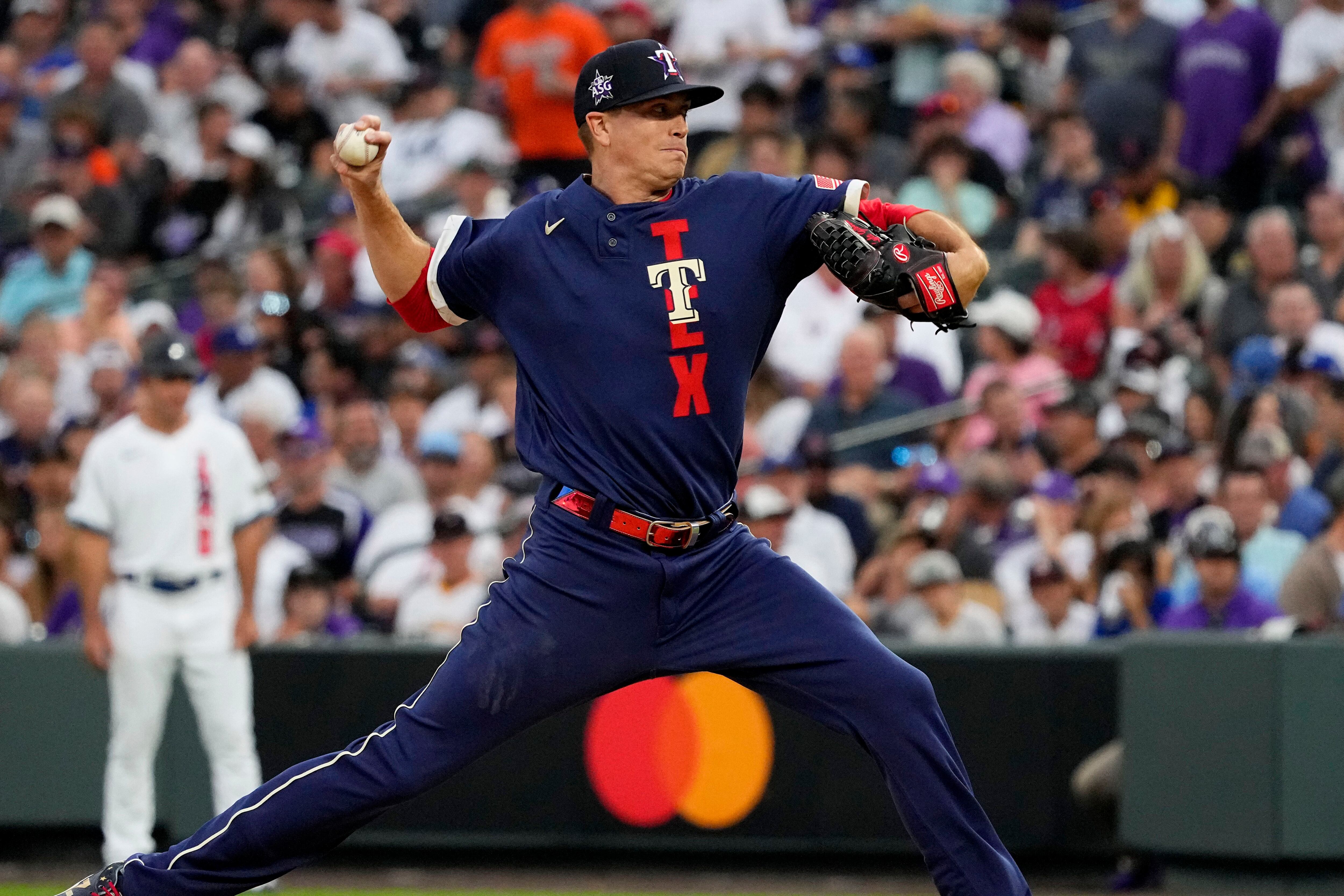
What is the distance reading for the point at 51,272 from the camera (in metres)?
14.4

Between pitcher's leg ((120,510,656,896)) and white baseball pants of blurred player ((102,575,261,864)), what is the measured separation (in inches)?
140

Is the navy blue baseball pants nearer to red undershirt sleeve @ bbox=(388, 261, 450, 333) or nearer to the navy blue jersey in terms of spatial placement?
the navy blue jersey

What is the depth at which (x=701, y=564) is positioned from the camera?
201 inches

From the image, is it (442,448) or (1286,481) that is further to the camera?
(442,448)

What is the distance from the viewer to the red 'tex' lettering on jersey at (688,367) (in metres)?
5.07

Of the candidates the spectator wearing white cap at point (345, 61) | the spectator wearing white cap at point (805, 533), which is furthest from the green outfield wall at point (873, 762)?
the spectator wearing white cap at point (345, 61)

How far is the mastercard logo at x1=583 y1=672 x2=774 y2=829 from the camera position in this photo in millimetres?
9328

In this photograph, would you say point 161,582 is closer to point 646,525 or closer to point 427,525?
point 427,525

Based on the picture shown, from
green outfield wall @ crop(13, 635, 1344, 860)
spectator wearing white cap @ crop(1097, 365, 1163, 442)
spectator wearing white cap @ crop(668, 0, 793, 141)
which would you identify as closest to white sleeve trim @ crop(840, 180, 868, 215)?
green outfield wall @ crop(13, 635, 1344, 860)

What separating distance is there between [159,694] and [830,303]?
17.2 ft

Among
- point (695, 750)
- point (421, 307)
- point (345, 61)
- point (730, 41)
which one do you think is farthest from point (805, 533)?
point (345, 61)

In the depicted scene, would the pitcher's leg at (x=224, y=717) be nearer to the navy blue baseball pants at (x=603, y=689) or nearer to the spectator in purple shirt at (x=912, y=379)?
the navy blue baseball pants at (x=603, y=689)

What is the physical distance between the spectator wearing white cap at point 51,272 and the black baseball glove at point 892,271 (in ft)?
33.6

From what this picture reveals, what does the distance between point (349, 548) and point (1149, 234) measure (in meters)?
4.92
